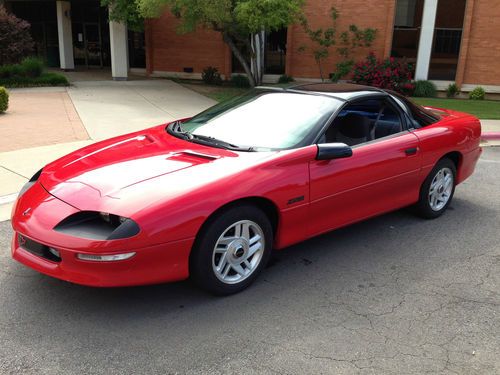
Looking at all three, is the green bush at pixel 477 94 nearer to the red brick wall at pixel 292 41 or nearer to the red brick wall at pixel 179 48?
the red brick wall at pixel 292 41

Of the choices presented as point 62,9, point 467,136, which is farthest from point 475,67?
point 62,9

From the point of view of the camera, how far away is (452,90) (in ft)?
60.2

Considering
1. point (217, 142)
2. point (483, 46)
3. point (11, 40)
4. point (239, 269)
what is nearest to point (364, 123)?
point (217, 142)

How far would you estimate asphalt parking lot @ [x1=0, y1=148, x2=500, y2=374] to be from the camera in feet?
9.67

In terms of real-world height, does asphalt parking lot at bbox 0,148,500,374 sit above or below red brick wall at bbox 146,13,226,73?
below

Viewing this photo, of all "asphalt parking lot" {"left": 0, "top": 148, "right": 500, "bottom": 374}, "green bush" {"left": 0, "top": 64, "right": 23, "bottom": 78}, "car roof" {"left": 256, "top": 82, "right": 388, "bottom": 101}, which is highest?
"car roof" {"left": 256, "top": 82, "right": 388, "bottom": 101}

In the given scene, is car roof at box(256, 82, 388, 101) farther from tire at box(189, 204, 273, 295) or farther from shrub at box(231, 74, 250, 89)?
shrub at box(231, 74, 250, 89)

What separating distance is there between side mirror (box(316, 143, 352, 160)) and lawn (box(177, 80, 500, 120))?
10643mm

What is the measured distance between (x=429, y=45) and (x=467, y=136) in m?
14.5

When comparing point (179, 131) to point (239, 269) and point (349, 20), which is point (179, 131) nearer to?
point (239, 269)

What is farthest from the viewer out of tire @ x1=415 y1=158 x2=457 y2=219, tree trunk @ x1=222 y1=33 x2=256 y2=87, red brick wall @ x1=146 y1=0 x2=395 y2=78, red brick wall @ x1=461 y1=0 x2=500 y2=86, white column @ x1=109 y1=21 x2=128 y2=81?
white column @ x1=109 y1=21 x2=128 y2=81

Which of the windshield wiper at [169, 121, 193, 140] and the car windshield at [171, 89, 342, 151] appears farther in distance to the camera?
the windshield wiper at [169, 121, 193, 140]

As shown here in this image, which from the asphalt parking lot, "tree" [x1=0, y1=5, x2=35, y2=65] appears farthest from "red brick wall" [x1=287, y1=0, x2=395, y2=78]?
the asphalt parking lot


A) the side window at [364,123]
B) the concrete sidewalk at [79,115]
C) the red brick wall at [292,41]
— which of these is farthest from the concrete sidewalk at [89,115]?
the side window at [364,123]
